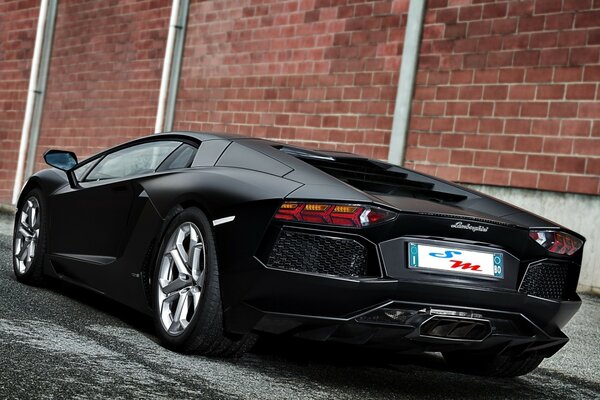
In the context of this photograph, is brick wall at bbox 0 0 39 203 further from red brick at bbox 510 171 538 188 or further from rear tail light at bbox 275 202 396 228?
rear tail light at bbox 275 202 396 228

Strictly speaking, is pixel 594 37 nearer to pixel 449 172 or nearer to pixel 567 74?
pixel 567 74

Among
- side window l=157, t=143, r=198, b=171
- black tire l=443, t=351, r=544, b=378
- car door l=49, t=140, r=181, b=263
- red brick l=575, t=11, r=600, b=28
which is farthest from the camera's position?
red brick l=575, t=11, r=600, b=28

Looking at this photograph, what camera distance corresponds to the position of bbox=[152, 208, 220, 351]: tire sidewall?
14.5 ft

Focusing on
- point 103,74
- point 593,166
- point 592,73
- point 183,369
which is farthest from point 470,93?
point 103,74

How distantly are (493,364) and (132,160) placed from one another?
2498 mm

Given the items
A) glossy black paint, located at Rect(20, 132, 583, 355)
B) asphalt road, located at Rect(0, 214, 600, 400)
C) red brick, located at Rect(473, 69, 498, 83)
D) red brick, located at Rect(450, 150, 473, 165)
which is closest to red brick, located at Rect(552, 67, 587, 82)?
red brick, located at Rect(473, 69, 498, 83)

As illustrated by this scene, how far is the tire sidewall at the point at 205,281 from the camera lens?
4430 millimetres

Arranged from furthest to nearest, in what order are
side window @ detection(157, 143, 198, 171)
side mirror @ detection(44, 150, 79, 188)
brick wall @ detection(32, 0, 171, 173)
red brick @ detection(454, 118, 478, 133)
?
1. brick wall @ detection(32, 0, 171, 173)
2. red brick @ detection(454, 118, 478, 133)
3. side mirror @ detection(44, 150, 79, 188)
4. side window @ detection(157, 143, 198, 171)

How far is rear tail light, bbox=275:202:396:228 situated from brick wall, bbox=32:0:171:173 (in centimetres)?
1128

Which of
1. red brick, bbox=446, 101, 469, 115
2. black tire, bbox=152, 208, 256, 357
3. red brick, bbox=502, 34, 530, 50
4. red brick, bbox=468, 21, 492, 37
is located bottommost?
black tire, bbox=152, 208, 256, 357

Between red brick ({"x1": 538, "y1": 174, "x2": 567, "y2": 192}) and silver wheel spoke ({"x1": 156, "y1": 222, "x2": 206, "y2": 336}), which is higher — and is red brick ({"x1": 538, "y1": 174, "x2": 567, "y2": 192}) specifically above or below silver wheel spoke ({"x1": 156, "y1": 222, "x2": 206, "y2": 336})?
above

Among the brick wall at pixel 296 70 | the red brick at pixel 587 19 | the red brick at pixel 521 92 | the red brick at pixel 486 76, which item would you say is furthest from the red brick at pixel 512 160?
the brick wall at pixel 296 70

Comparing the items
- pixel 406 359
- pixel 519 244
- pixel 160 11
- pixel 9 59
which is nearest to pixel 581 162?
pixel 406 359

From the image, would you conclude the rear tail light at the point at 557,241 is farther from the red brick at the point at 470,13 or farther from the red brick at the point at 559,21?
the red brick at the point at 470,13
